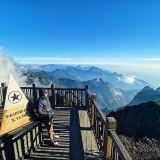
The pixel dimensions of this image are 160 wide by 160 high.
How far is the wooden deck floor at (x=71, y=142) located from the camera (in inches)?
191

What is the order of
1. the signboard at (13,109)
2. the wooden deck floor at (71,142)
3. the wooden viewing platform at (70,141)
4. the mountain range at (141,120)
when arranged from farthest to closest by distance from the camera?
the mountain range at (141,120), the wooden deck floor at (71,142), the signboard at (13,109), the wooden viewing platform at (70,141)

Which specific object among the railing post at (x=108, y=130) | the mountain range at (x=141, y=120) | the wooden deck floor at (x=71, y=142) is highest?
the railing post at (x=108, y=130)

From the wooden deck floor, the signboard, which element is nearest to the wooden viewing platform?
the wooden deck floor

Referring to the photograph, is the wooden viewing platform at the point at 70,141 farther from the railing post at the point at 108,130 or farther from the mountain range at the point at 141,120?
the mountain range at the point at 141,120

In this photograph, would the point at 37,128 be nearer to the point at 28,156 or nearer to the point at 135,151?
the point at 28,156

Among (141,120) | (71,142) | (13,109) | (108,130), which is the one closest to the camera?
(108,130)

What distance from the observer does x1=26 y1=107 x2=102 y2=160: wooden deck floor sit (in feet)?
15.9

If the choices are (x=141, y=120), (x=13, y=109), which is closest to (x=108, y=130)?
(x=13, y=109)

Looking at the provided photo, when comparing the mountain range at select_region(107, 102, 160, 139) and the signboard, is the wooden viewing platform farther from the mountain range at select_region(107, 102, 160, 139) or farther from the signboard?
the mountain range at select_region(107, 102, 160, 139)

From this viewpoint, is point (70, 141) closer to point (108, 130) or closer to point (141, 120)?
point (108, 130)

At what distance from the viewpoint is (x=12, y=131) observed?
13.8ft

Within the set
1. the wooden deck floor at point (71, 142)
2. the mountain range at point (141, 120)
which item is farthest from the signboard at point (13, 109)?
the mountain range at point (141, 120)

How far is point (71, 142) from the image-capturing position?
5645 millimetres

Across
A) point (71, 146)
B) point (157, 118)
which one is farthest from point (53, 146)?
point (157, 118)
